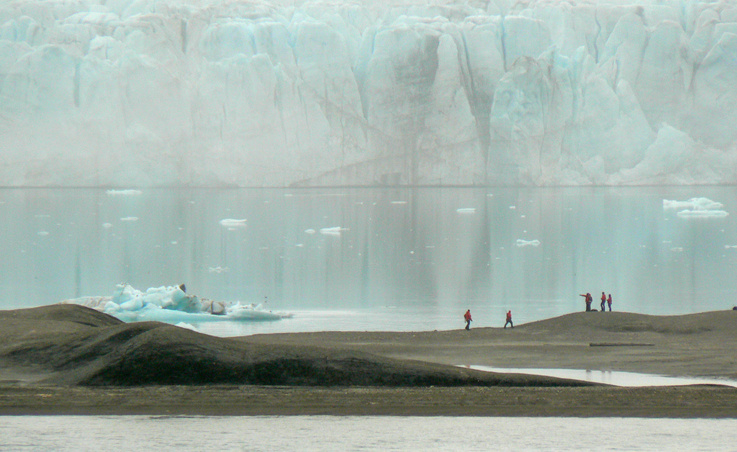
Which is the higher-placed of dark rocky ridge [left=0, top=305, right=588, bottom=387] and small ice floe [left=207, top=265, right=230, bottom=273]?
small ice floe [left=207, top=265, right=230, bottom=273]

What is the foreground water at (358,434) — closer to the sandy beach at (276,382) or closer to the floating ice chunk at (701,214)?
the sandy beach at (276,382)

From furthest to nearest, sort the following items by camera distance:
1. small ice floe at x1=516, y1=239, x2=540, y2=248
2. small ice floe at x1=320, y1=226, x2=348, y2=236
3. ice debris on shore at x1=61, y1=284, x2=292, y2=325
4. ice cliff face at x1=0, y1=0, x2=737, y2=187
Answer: ice cliff face at x1=0, y1=0, x2=737, y2=187 → small ice floe at x1=320, y1=226, x2=348, y2=236 → small ice floe at x1=516, y1=239, x2=540, y2=248 → ice debris on shore at x1=61, y1=284, x2=292, y2=325

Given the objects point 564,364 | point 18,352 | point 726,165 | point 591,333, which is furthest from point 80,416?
point 726,165

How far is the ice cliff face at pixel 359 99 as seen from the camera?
5059cm

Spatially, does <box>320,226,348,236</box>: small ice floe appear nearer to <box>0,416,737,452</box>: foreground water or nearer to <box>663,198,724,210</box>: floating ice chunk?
<box>663,198,724,210</box>: floating ice chunk

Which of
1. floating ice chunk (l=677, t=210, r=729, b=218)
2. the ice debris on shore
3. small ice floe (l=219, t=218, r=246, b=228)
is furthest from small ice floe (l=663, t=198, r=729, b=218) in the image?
the ice debris on shore

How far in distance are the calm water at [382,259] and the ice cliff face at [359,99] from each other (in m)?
8.05

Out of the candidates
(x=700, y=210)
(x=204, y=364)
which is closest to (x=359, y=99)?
(x=700, y=210)

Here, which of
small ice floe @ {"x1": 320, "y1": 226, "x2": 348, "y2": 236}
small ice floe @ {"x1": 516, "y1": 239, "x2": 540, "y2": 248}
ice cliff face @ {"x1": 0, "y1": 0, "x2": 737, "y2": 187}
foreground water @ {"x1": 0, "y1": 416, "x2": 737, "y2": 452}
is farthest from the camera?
ice cliff face @ {"x1": 0, "y1": 0, "x2": 737, "y2": 187}

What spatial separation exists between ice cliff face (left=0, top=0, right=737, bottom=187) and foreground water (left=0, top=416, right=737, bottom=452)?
43759 mm

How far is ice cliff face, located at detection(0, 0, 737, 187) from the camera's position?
166 feet

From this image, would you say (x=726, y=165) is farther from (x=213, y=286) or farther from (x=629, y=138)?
(x=213, y=286)

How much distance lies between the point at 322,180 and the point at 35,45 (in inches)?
675

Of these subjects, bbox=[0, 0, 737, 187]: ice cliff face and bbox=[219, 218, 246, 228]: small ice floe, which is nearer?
bbox=[219, 218, 246, 228]: small ice floe
